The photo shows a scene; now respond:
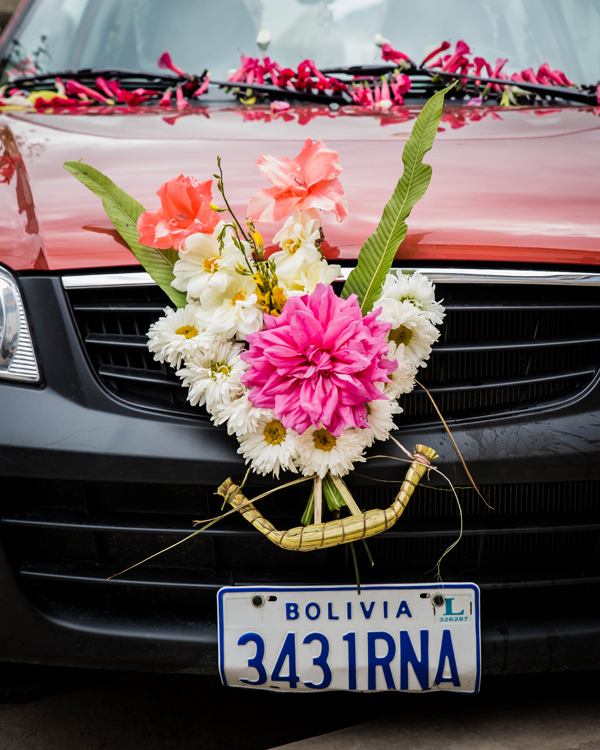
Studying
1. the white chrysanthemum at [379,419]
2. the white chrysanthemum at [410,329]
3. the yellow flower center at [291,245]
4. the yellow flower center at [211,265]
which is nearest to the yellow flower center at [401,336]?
the white chrysanthemum at [410,329]

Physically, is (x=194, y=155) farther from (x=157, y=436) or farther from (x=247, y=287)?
(x=157, y=436)

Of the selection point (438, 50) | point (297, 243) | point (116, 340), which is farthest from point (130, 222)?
point (438, 50)

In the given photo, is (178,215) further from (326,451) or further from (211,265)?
(326,451)

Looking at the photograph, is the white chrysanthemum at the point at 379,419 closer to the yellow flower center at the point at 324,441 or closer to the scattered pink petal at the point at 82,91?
the yellow flower center at the point at 324,441

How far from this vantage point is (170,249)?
1.31 metres

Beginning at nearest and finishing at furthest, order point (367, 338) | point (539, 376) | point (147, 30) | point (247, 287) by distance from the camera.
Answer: point (367, 338)
point (247, 287)
point (539, 376)
point (147, 30)

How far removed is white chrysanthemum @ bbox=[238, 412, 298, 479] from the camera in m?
1.21

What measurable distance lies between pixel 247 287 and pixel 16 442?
50 centimetres

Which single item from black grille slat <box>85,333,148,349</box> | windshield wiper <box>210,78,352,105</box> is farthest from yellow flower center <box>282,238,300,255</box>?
windshield wiper <box>210,78,352,105</box>

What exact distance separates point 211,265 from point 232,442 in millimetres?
312

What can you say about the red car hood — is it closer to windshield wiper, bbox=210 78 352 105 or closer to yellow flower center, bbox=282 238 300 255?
yellow flower center, bbox=282 238 300 255

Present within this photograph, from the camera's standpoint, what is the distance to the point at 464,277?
1299 mm

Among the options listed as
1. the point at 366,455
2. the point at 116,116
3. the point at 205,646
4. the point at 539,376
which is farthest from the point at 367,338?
the point at 116,116

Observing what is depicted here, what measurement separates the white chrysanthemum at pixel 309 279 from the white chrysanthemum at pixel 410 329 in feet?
0.33
